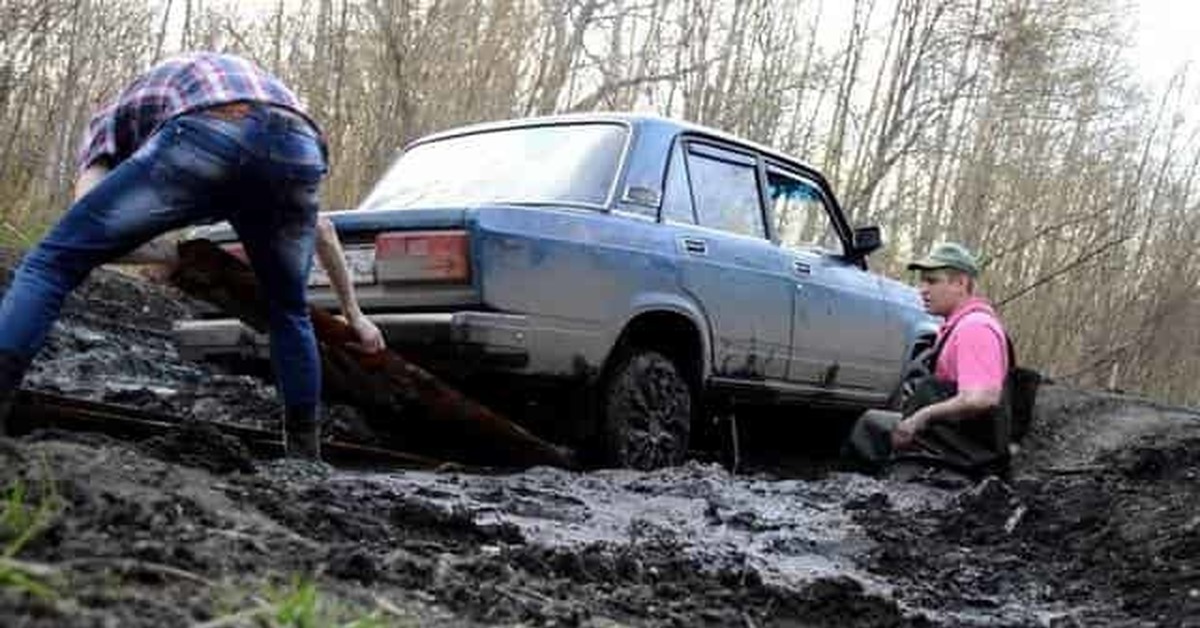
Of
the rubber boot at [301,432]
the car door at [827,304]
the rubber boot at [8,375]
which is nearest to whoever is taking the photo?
the rubber boot at [8,375]

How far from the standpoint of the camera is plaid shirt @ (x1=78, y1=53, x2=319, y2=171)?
4.12m

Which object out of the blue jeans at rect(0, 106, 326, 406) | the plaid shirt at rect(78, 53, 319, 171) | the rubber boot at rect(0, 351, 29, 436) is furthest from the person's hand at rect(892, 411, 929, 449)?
the rubber boot at rect(0, 351, 29, 436)

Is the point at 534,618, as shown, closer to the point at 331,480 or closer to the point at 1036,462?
the point at 331,480

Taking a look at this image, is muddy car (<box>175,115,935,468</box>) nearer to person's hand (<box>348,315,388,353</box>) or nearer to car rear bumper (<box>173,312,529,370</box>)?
A: car rear bumper (<box>173,312,529,370</box>)

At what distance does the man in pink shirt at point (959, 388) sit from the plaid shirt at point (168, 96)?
308cm

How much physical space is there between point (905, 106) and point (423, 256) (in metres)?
14.4

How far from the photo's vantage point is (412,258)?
18.2ft

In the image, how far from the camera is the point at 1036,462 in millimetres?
10352

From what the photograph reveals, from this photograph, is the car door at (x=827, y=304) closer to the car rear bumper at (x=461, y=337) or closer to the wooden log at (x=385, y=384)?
the wooden log at (x=385, y=384)

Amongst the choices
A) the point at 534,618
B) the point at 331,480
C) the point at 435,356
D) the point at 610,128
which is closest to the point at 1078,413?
the point at 610,128

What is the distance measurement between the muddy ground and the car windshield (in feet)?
3.98

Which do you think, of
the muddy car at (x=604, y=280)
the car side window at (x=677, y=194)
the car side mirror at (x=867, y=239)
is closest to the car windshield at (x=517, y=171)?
the muddy car at (x=604, y=280)

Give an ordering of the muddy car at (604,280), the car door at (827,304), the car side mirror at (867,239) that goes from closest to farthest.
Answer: the muddy car at (604,280)
the car door at (827,304)
the car side mirror at (867,239)

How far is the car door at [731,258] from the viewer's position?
258 inches
